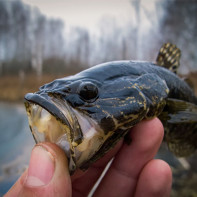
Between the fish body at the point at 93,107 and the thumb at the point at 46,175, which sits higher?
the fish body at the point at 93,107

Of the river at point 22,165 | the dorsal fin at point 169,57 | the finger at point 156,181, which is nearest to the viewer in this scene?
the finger at point 156,181

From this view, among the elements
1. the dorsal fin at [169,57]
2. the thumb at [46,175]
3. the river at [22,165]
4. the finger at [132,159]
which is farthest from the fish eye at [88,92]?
the dorsal fin at [169,57]

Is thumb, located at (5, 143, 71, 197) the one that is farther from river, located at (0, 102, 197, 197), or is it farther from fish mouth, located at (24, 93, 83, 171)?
river, located at (0, 102, 197, 197)

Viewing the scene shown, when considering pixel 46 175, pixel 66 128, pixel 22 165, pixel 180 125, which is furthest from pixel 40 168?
pixel 180 125

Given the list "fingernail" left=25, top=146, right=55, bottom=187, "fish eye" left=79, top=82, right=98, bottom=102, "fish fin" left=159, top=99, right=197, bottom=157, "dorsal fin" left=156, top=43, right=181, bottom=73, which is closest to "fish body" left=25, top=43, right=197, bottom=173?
"fish eye" left=79, top=82, right=98, bottom=102

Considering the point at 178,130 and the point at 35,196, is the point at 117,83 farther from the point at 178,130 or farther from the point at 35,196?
the point at 178,130

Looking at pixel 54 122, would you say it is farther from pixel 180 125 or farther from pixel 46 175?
pixel 180 125

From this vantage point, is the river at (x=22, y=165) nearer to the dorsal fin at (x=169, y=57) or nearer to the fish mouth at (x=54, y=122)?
the fish mouth at (x=54, y=122)
